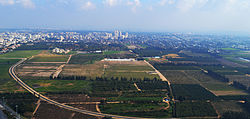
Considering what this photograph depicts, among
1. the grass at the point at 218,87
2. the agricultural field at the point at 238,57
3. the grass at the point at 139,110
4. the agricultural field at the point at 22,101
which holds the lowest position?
the grass at the point at 139,110

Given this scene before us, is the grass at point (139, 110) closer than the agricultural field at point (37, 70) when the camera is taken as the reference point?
Yes

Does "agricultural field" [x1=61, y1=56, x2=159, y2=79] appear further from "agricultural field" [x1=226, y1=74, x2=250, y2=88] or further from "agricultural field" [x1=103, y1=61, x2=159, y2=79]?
"agricultural field" [x1=226, y1=74, x2=250, y2=88]

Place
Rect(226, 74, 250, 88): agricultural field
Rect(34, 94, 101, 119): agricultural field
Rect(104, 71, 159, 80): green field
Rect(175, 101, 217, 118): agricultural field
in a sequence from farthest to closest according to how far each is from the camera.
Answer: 1. Rect(104, 71, 159, 80): green field
2. Rect(226, 74, 250, 88): agricultural field
3. Rect(175, 101, 217, 118): agricultural field
4. Rect(34, 94, 101, 119): agricultural field

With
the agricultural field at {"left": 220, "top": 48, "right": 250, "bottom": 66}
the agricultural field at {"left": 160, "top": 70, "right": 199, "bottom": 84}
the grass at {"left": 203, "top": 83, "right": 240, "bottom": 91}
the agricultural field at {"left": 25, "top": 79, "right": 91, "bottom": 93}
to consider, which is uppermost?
the agricultural field at {"left": 220, "top": 48, "right": 250, "bottom": 66}

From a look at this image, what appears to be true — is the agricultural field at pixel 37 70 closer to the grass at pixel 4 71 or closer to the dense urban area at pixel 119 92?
the dense urban area at pixel 119 92

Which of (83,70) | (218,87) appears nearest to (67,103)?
(83,70)

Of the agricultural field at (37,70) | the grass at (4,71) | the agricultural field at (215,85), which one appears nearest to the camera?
the agricultural field at (215,85)

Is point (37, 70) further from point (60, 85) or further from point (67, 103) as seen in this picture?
point (67, 103)

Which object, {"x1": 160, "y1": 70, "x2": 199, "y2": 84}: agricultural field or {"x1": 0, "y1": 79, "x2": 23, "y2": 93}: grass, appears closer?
{"x1": 0, "y1": 79, "x2": 23, "y2": 93}: grass

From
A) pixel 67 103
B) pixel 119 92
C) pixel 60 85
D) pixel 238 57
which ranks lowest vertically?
pixel 67 103

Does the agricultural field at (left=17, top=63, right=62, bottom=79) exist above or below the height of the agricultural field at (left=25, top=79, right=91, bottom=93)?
above

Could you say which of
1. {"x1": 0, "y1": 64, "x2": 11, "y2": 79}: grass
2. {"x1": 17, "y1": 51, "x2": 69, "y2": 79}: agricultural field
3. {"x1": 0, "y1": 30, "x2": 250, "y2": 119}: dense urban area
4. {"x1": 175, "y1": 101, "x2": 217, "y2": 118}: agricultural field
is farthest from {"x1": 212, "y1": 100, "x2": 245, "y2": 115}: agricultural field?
{"x1": 0, "y1": 64, "x2": 11, "y2": 79}: grass

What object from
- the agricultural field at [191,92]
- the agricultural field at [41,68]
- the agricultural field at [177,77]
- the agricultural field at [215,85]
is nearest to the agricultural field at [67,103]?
the agricultural field at [41,68]
